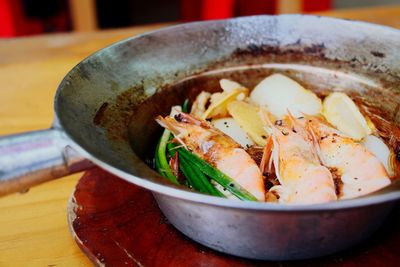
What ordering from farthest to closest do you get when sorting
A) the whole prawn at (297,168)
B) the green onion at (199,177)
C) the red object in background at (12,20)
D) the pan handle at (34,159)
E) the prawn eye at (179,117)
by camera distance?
the red object in background at (12,20) < the prawn eye at (179,117) < the green onion at (199,177) < the whole prawn at (297,168) < the pan handle at (34,159)

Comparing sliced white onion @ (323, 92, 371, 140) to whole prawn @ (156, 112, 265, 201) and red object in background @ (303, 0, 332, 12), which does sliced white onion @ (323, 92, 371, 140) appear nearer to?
whole prawn @ (156, 112, 265, 201)

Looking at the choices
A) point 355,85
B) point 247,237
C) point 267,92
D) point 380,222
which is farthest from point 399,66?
point 247,237

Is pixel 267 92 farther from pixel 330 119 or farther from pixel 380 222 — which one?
pixel 380 222

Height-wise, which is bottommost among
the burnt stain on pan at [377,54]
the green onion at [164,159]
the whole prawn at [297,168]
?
the green onion at [164,159]

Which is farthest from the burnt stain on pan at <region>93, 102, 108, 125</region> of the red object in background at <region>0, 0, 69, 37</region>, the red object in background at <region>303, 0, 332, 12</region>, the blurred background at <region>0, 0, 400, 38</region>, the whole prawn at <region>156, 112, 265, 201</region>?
the red object in background at <region>303, 0, 332, 12</region>

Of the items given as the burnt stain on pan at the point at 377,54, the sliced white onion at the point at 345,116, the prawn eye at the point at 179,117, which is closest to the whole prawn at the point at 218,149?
the prawn eye at the point at 179,117

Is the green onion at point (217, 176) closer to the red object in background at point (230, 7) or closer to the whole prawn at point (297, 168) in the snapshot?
the whole prawn at point (297, 168)

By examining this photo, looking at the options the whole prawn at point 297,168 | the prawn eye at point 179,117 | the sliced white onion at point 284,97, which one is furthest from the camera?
the sliced white onion at point 284,97

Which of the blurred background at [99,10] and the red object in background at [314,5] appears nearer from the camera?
the blurred background at [99,10]
